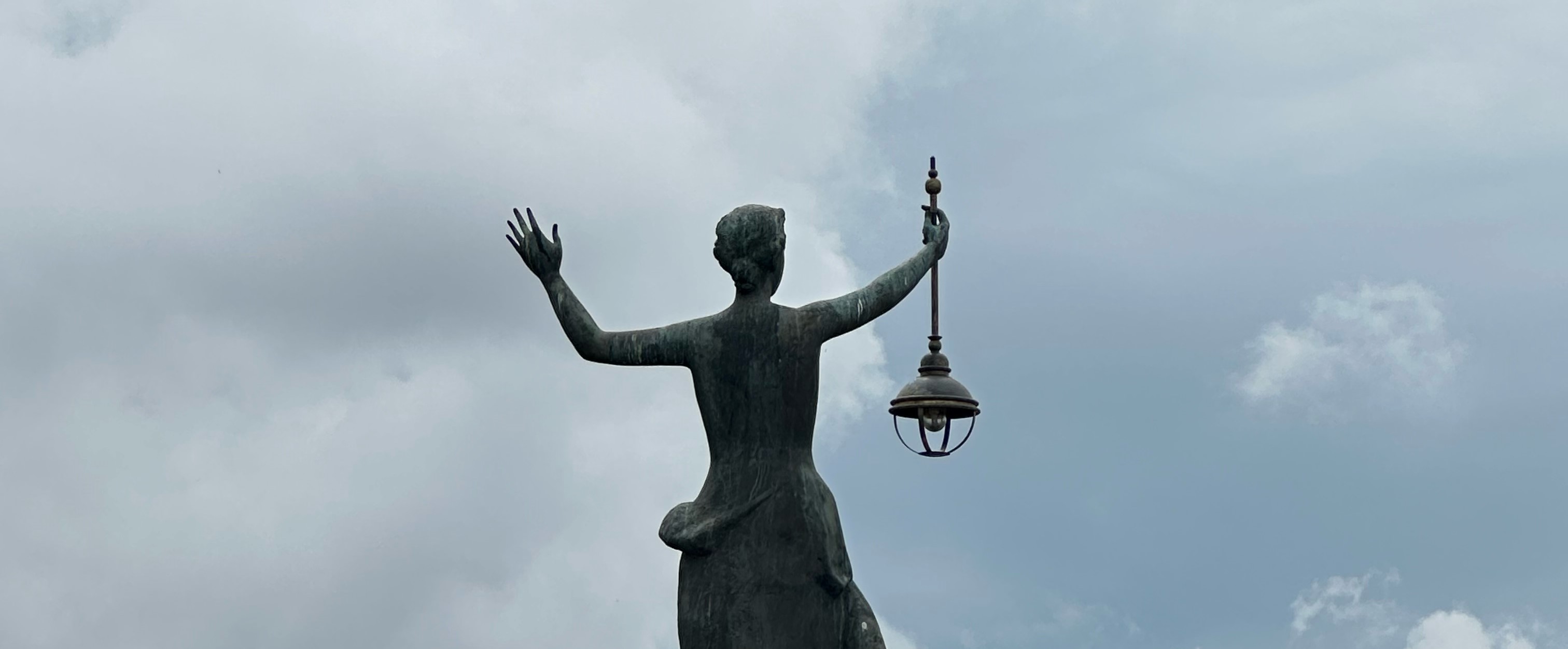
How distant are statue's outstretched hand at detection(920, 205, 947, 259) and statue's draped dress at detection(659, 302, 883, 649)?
0.84m

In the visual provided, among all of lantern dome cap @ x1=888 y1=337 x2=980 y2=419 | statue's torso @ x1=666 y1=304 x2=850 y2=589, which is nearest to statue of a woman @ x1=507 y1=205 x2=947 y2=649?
statue's torso @ x1=666 y1=304 x2=850 y2=589

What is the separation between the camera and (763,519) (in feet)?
33.7

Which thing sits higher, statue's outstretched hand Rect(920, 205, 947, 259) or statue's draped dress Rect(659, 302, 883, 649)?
statue's outstretched hand Rect(920, 205, 947, 259)

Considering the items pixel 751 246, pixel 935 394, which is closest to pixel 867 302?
pixel 751 246

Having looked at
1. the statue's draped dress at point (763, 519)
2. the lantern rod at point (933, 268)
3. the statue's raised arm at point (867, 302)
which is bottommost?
the statue's draped dress at point (763, 519)

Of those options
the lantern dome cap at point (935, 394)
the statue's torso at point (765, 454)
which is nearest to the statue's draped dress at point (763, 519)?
the statue's torso at point (765, 454)

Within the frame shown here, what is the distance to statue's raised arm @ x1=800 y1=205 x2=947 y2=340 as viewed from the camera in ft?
34.2

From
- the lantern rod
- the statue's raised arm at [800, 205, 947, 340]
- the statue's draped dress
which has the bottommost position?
the statue's draped dress

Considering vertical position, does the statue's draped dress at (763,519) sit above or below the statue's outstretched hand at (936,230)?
below

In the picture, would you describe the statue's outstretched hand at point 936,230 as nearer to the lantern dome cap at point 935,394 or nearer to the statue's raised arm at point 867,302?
the statue's raised arm at point 867,302

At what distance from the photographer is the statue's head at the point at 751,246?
10414mm

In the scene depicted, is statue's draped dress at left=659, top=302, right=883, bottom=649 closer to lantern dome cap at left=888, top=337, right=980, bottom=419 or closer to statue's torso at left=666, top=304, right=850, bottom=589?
statue's torso at left=666, top=304, right=850, bottom=589

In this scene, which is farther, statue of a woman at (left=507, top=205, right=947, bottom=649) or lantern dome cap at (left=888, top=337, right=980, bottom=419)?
lantern dome cap at (left=888, top=337, right=980, bottom=419)

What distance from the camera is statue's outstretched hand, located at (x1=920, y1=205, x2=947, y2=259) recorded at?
10914 mm
